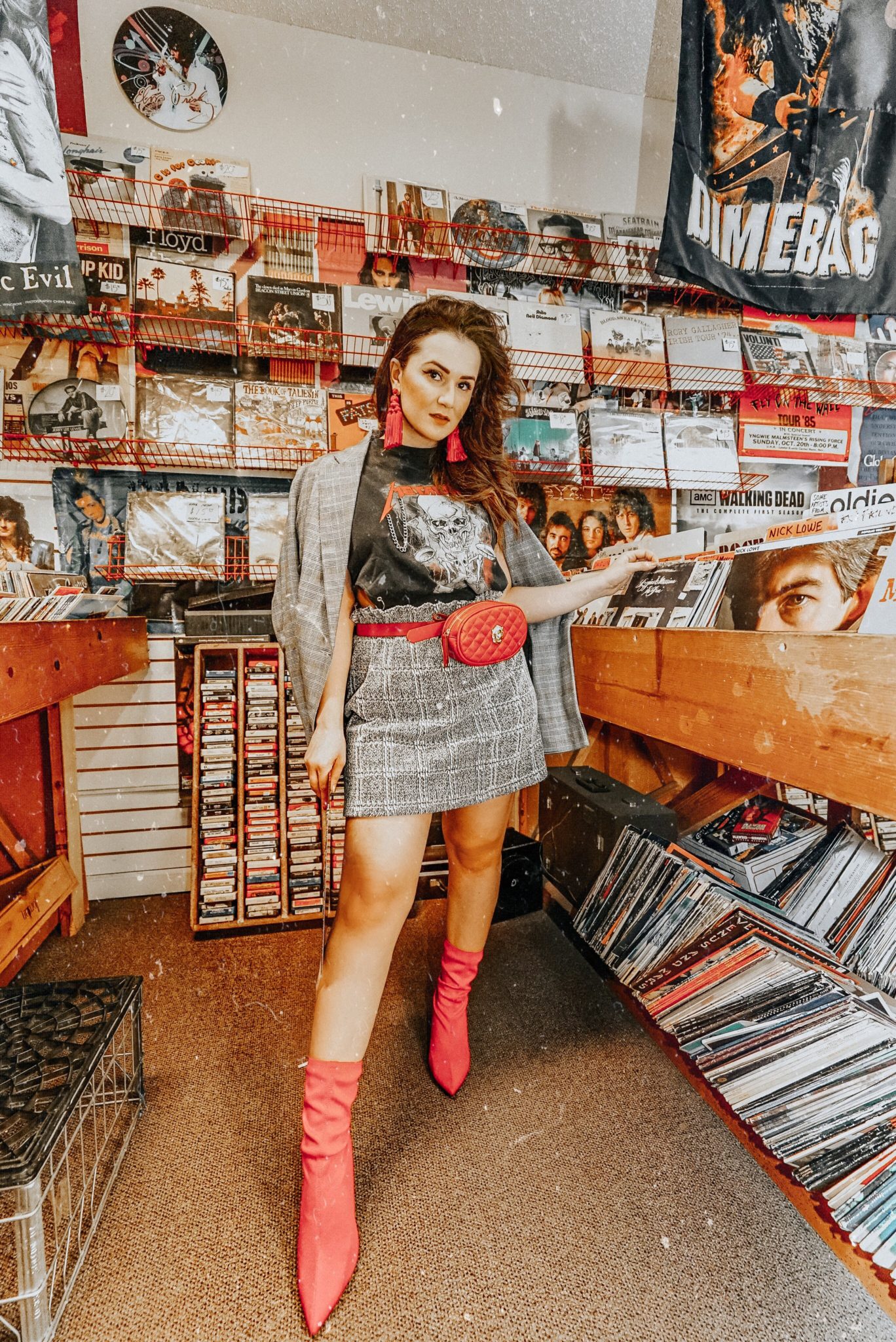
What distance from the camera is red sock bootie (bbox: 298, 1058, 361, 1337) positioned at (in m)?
1.00

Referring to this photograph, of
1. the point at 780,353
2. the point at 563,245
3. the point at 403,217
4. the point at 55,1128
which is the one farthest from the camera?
the point at 780,353

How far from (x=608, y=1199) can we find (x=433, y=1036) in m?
0.44

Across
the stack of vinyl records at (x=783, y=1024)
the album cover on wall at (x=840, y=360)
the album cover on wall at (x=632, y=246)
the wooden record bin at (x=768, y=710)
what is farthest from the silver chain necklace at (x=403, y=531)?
the album cover on wall at (x=840, y=360)

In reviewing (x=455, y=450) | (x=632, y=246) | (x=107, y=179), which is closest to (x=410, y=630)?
(x=455, y=450)

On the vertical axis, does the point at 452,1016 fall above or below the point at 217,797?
below

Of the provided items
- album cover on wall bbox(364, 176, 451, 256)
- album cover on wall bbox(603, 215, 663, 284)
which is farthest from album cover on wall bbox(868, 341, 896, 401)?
album cover on wall bbox(364, 176, 451, 256)

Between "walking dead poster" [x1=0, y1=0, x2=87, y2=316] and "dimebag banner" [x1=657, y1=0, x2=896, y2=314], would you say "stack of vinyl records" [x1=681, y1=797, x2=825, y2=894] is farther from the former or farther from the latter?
"walking dead poster" [x1=0, y1=0, x2=87, y2=316]

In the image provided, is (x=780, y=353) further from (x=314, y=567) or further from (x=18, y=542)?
(x=18, y=542)

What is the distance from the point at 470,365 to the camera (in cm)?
116

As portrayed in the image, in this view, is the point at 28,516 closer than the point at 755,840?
No

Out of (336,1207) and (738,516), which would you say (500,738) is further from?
(738,516)

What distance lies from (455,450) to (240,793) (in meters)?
1.44

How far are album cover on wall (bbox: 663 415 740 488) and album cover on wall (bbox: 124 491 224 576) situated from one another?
164 cm

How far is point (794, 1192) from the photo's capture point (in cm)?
97
